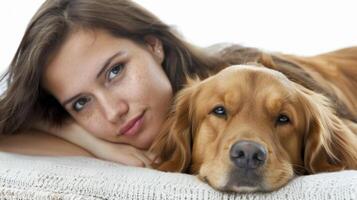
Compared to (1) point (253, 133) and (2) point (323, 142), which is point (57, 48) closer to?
(1) point (253, 133)

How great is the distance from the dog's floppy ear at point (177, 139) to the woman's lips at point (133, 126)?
9cm

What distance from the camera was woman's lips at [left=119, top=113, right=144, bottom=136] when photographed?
8.60 ft

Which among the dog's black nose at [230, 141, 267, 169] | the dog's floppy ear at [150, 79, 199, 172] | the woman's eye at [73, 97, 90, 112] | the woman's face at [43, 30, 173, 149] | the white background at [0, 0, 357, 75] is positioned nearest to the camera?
the dog's black nose at [230, 141, 267, 169]

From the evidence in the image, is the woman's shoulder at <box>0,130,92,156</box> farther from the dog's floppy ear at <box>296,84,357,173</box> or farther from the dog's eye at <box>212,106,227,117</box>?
the dog's floppy ear at <box>296,84,357,173</box>

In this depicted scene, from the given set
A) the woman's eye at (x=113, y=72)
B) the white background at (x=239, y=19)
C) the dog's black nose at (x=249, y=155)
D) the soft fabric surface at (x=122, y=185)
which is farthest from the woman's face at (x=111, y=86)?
the white background at (x=239, y=19)

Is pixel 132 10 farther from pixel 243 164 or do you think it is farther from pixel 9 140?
pixel 243 164

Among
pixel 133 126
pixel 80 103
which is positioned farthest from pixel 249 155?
pixel 80 103

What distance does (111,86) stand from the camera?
8.54 feet

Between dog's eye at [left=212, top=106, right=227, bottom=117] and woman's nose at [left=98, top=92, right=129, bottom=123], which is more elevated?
dog's eye at [left=212, top=106, right=227, bottom=117]

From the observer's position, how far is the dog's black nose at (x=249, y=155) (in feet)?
6.45

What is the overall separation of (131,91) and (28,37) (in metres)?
0.54

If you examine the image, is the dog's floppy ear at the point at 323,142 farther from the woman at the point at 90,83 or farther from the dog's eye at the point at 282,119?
the woman at the point at 90,83

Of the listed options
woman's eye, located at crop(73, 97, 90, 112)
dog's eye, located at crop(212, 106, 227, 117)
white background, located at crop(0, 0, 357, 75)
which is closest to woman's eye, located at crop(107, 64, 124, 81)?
woman's eye, located at crop(73, 97, 90, 112)

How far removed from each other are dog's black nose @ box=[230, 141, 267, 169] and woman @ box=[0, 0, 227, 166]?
2.06 feet
